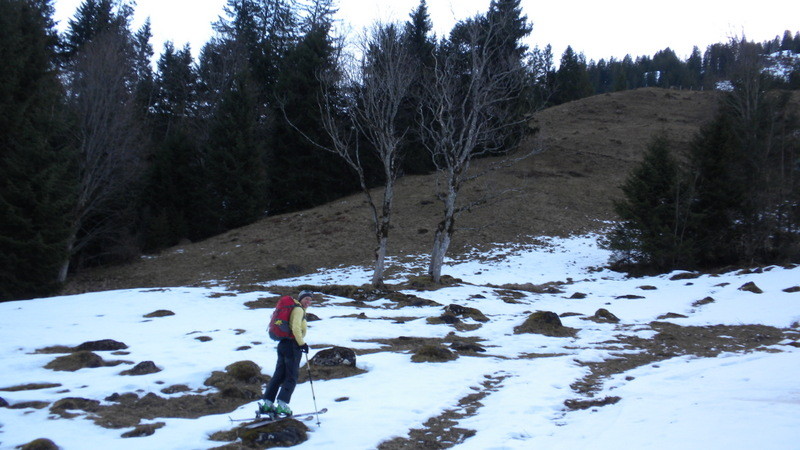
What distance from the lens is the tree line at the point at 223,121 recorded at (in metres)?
20.7

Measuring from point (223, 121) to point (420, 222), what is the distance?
16.5m

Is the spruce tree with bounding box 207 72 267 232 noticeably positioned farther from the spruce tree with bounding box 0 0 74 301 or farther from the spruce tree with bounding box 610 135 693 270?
the spruce tree with bounding box 610 135 693 270

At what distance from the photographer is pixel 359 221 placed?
34.1m

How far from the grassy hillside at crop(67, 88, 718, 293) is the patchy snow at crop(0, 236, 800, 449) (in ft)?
31.8

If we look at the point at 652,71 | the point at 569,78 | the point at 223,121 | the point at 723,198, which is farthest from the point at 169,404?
the point at 652,71

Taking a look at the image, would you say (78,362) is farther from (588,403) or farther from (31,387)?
(588,403)

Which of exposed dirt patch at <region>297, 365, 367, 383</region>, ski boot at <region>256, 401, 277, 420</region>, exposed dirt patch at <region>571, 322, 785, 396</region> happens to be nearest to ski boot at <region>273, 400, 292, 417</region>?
ski boot at <region>256, 401, 277, 420</region>

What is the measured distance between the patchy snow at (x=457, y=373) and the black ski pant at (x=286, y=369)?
659 millimetres

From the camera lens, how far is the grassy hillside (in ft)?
91.2

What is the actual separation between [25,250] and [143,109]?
1077 inches

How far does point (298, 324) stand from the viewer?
691 cm

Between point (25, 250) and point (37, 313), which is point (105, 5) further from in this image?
point (37, 313)

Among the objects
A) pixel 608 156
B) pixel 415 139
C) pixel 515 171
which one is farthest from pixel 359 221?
pixel 608 156

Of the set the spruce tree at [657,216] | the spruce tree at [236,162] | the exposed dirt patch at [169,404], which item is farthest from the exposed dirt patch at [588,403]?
the spruce tree at [236,162]
